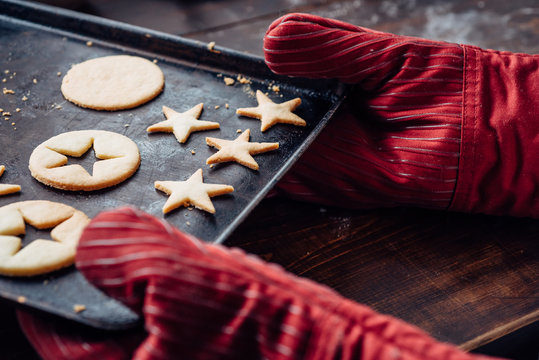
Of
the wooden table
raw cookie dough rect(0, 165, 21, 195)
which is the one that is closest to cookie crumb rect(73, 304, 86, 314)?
the wooden table

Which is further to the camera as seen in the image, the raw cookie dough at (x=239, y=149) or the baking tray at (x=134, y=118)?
the raw cookie dough at (x=239, y=149)

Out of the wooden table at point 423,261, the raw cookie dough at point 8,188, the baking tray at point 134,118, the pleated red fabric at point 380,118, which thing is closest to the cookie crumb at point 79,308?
the baking tray at point 134,118

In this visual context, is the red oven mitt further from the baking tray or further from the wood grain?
the wood grain

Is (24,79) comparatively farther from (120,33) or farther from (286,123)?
(286,123)

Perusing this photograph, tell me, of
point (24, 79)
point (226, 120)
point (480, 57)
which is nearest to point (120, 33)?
point (24, 79)

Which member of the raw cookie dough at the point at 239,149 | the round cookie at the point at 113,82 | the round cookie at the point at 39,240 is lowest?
the round cookie at the point at 39,240

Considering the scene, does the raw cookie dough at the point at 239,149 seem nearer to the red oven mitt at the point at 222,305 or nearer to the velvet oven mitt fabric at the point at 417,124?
the velvet oven mitt fabric at the point at 417,124

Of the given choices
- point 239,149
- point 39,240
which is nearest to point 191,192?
point 239,149
